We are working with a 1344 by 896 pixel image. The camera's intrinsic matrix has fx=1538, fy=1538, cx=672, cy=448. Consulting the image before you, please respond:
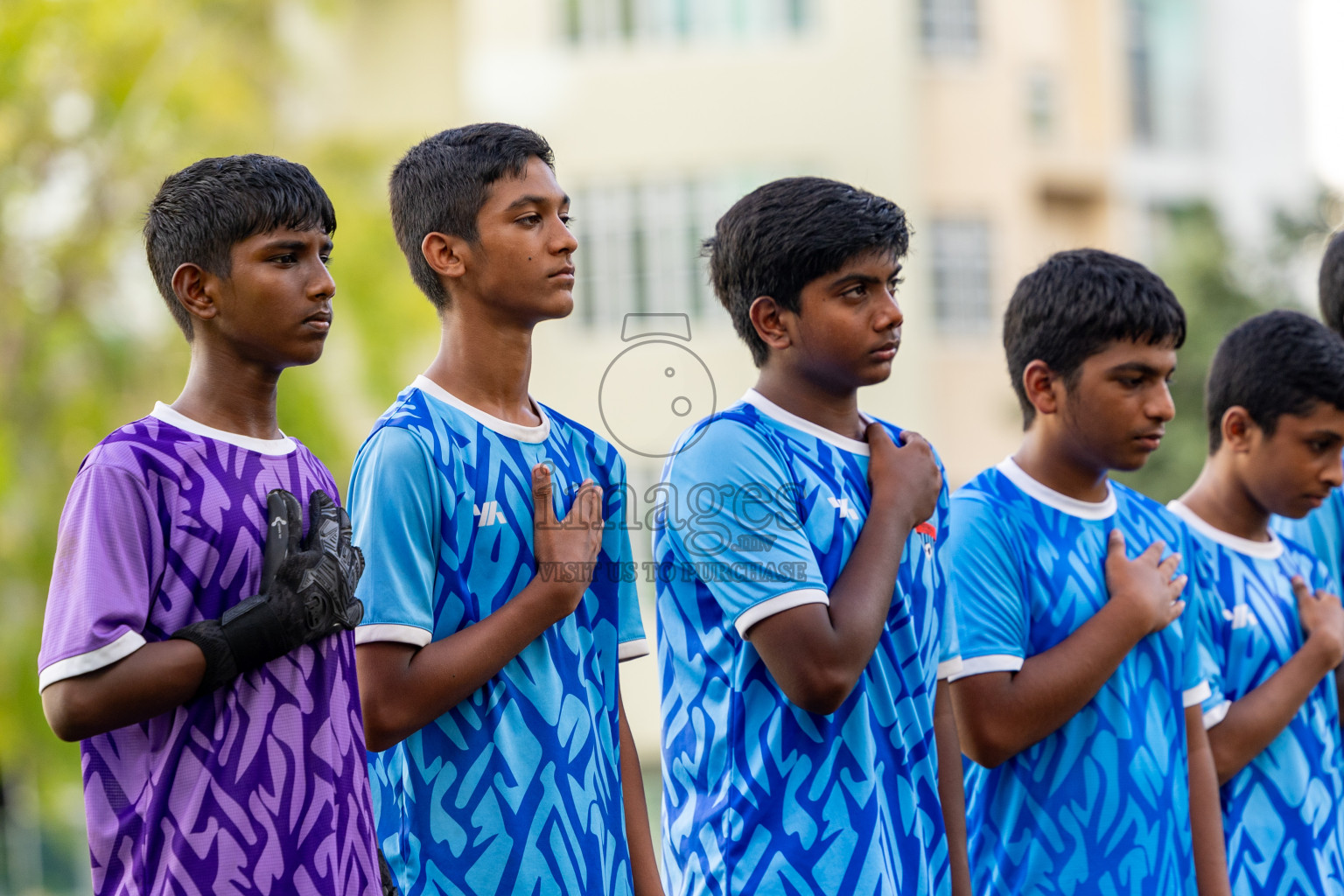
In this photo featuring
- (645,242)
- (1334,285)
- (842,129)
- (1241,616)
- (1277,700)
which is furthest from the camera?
(842,129)

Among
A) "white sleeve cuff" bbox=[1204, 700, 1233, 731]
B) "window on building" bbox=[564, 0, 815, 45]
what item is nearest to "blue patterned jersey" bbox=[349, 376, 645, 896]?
"white sleeve cuff" bbox=[1204, 700, 1233, 731]

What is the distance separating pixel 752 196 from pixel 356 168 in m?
12.5

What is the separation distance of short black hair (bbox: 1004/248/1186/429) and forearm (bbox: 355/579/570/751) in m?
1.67

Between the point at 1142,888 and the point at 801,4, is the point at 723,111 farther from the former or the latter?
the point at 1142,888

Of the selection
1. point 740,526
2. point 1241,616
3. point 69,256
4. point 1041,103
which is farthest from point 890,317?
point 1041,103

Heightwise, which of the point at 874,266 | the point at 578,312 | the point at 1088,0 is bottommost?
the point at 874,266

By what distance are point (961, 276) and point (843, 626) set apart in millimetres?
17759

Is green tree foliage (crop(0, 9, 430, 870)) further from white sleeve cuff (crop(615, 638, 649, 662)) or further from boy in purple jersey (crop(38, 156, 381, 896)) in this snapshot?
boy in purple jersey (crop(38, 156, 381, 896))

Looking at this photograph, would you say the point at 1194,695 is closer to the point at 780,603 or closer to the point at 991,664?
the point at 991,664

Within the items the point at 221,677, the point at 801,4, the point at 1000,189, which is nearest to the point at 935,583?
the point at 221,677

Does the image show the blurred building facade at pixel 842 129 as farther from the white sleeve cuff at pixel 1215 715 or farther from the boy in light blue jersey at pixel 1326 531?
the white sleeve cuff at pixel 1215 715

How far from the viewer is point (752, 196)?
11.7 feet

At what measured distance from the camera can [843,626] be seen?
3.03m

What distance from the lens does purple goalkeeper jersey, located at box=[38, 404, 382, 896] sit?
254 cm
